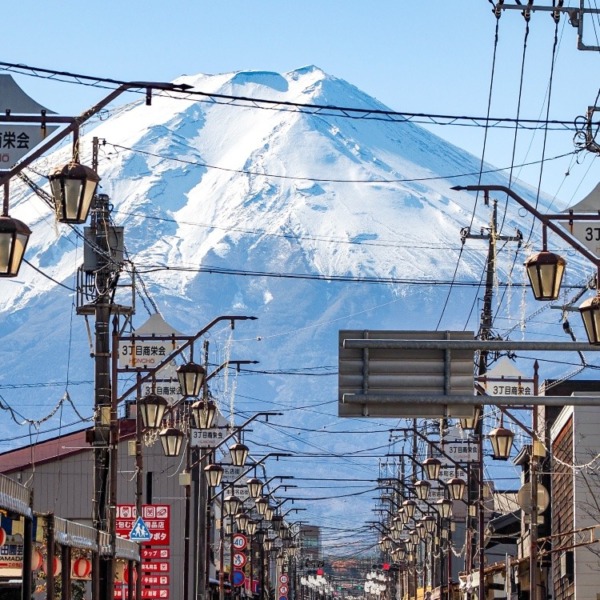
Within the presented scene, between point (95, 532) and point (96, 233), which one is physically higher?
point (96, 233)

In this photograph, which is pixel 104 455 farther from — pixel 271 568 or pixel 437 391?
pixel 271 568

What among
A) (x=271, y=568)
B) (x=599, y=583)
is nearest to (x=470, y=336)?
(x=599, y=583)

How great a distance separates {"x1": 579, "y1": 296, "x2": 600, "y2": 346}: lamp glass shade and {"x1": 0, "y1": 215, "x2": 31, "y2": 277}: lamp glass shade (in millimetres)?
8340

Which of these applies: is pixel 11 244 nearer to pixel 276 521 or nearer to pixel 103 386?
pixel 103 386

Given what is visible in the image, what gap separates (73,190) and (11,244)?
1002 millimetres

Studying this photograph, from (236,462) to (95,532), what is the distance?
2257 centimetres

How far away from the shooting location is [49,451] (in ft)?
226

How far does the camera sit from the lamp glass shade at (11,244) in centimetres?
1861

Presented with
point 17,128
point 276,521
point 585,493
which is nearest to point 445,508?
point 585,493

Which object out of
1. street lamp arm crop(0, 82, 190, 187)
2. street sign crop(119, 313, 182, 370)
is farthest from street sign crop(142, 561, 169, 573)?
street lamp arm crop(0, 82, 190, 187)

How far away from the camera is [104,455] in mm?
33312

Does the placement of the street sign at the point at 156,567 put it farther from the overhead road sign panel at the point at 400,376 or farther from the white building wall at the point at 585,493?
the overhead road sign panel at the point at 400,376

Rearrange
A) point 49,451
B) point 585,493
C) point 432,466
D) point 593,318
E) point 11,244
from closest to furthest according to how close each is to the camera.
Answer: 1. point 11,244
2. point 593,318
3. point 585,493
4. point 432,466
5. point 49,451

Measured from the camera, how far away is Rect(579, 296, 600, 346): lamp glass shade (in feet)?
72.6
